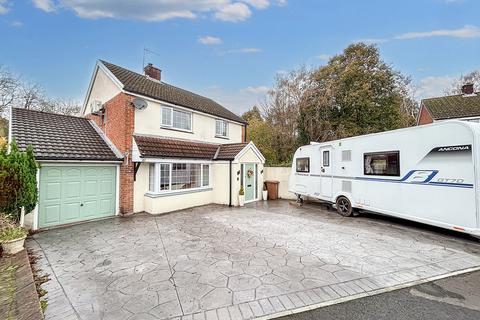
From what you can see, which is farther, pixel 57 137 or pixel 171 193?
pixel 171 193

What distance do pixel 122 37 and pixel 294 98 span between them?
15017 millimetres

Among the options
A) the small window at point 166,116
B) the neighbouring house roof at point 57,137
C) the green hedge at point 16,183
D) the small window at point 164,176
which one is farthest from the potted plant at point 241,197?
the green hedge at point 16,183

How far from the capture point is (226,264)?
4.94 meters

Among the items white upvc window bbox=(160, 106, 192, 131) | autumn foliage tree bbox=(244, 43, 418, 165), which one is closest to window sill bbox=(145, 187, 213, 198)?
white upvc window bbox=(160, 106, 192, 131)

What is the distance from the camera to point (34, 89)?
68.5 feet

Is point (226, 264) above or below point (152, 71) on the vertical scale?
below

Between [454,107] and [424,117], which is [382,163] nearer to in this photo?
[454,107]

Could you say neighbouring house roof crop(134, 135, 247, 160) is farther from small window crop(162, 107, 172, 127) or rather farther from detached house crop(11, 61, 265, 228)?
small window crop(162, 107, 172, 127)

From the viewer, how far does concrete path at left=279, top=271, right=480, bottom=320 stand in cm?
319

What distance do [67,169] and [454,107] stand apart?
2928cm

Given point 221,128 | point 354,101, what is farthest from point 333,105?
point 221,128

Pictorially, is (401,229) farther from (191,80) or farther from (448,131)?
(191,80)

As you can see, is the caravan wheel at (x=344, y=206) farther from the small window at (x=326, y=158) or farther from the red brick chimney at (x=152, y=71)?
the red brick chimney at (x=152, y=71)

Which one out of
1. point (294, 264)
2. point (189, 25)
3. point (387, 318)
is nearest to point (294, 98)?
point (189, 25)
